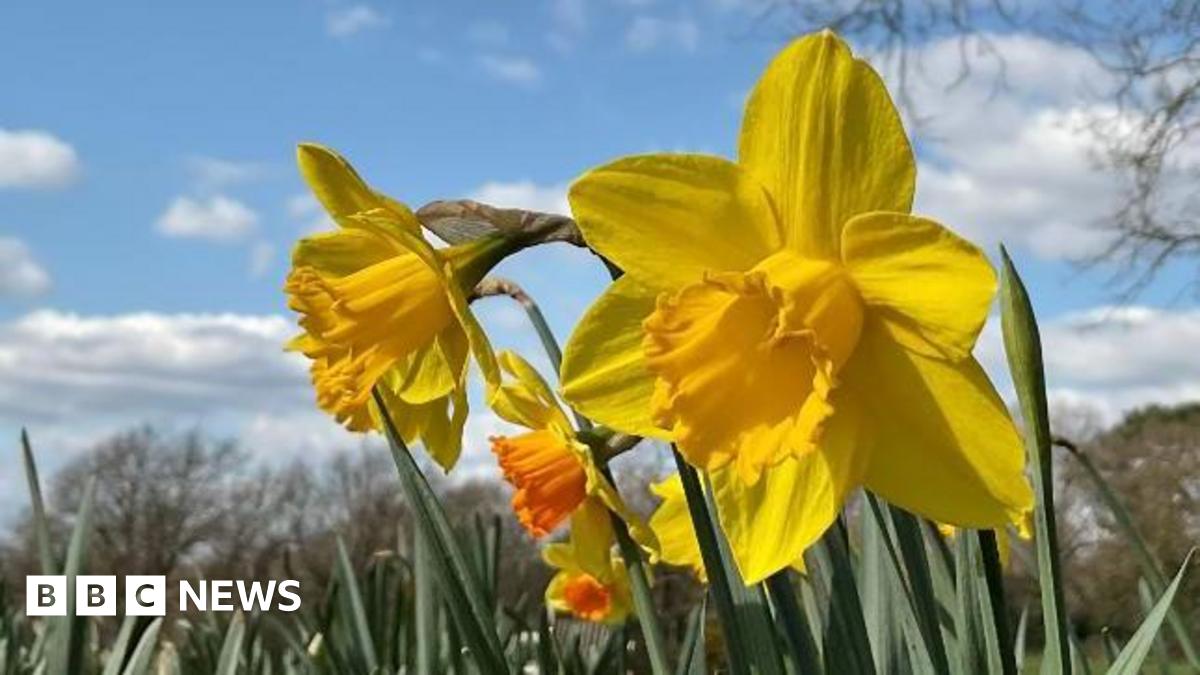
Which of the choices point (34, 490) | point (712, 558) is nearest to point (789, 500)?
point (712, 558)

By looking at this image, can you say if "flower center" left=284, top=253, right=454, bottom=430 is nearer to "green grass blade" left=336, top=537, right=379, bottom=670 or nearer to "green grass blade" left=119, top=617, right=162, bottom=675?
"green grass blade" left=119, top=617, right=162, bottom=675

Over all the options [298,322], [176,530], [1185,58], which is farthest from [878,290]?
[176,530]

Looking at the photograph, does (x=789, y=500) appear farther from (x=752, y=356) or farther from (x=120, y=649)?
(x=120, y=649)

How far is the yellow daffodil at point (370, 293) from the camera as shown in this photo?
881 millimetres

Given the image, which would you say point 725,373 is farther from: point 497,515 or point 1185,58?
point 1185,58

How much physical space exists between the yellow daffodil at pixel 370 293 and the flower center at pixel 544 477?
274mm

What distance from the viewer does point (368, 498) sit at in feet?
61.9

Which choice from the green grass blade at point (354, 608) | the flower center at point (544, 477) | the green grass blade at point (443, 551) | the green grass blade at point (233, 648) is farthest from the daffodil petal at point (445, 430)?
the green grass blade at point (354, 608)

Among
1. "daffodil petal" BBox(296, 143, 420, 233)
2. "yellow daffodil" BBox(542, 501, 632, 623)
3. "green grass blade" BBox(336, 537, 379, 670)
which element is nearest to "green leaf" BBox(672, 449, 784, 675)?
"daffodil petal" BBox(296, 143, 420, 233)

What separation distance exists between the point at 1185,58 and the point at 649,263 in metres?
11.1

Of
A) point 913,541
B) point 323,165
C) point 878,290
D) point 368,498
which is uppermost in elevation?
point 368,498

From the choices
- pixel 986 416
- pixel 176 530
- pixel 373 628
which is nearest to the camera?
pixel 986 416

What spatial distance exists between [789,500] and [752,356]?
0.25 ft

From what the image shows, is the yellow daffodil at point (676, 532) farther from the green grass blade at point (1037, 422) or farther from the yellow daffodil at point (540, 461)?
the green grass blade at point (1037, 422)
